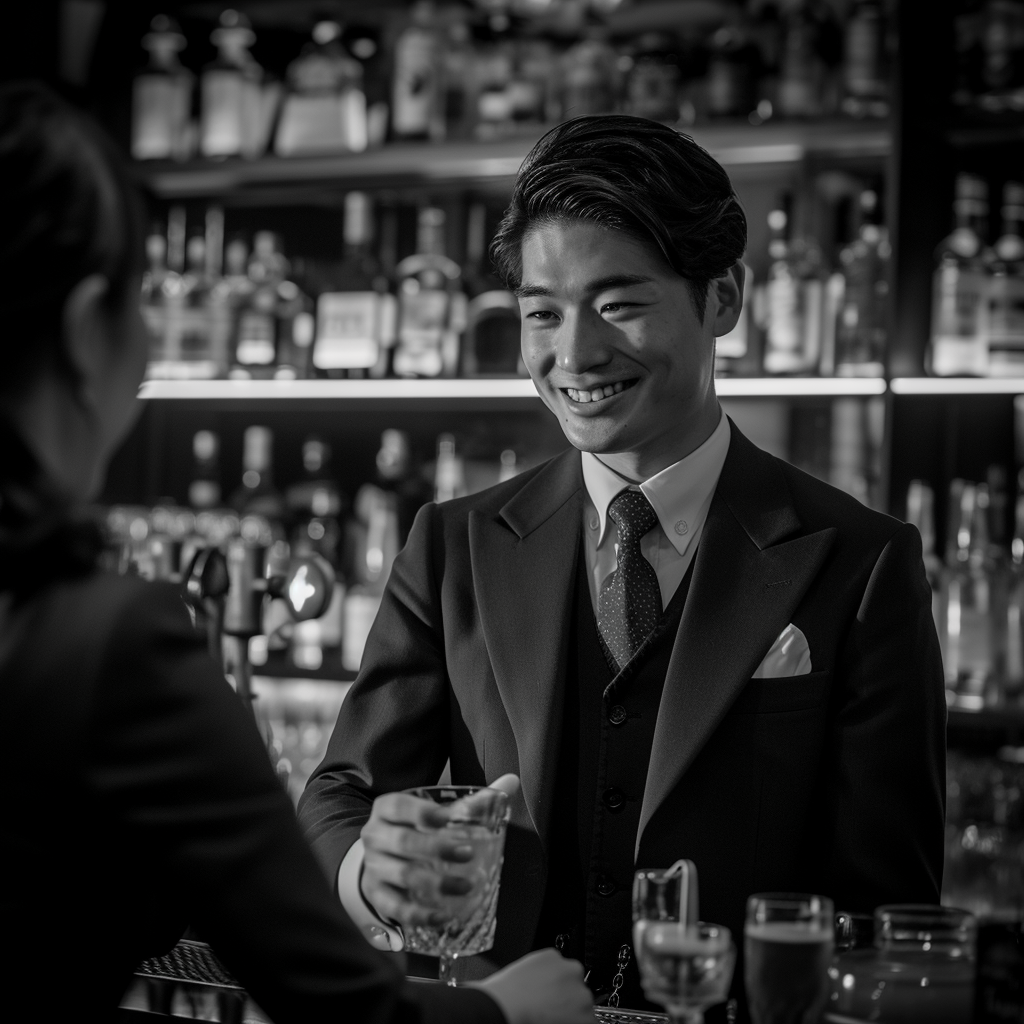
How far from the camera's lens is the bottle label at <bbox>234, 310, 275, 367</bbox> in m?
3.00

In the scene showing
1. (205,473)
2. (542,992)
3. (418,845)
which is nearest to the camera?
(542,992)

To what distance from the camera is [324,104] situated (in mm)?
3002

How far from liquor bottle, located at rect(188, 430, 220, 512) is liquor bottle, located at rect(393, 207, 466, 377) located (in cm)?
52

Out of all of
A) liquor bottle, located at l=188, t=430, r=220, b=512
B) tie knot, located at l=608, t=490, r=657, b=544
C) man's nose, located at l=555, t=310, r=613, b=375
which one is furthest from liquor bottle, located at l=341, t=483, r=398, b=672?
man's nose, located at l=555, t=310, r=613, b=375

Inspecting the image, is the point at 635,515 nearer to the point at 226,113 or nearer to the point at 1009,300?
the point at 1009,300

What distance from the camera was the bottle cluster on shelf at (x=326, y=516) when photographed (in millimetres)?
2918

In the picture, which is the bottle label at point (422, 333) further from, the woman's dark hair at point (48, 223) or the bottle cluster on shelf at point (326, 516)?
the woman's dark hair at point (48, 223)

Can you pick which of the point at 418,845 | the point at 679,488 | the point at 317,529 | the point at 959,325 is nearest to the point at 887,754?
the point at 679,488

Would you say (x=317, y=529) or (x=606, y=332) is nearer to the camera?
(x=606, y=332)

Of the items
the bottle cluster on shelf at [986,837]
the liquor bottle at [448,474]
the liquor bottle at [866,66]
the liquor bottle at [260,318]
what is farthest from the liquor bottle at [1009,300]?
the liquor bottle at [260,318]

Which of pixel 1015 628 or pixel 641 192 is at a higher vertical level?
pixel 641 192

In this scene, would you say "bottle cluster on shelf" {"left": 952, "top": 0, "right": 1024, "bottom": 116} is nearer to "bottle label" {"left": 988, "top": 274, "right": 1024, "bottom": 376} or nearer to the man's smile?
"bottle label" {"left": 988, "top": 274, "right": 1024, "bottom": 376}

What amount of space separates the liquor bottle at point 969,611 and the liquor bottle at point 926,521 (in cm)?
2

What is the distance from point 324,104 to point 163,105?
0.42m
